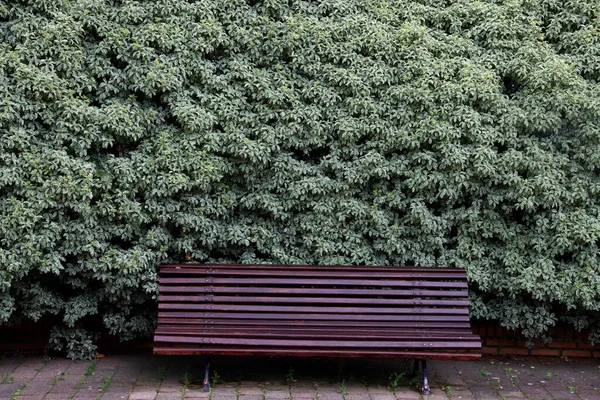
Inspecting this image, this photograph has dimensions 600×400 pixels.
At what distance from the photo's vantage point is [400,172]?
5.46 meters

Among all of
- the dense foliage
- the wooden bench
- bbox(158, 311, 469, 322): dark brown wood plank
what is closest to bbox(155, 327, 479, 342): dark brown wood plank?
the wooden bench

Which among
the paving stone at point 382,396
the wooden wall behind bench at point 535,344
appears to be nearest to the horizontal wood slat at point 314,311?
the paving stone at point 382,396

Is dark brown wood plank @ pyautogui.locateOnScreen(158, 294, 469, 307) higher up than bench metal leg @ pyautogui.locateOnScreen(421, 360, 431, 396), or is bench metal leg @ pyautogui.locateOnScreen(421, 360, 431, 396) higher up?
dark brown wood plank @ pyautogui.locateOnScreen(158, 294, 469, 307)

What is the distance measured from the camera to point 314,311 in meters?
5.04

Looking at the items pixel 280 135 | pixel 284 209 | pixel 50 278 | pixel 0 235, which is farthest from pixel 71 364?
pixel 280 135

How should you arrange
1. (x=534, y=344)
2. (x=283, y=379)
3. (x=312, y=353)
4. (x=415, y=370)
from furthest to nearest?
(x=534, y=344)
(x=415, y=370)
(x=283, y=379)
(x=312, y=353)

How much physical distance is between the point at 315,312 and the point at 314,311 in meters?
0.01

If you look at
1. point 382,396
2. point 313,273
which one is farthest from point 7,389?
point 382,396

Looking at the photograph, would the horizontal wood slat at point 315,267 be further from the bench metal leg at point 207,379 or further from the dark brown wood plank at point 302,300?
the bench metal leg at point 207,379

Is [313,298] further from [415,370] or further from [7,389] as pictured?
[7,389]

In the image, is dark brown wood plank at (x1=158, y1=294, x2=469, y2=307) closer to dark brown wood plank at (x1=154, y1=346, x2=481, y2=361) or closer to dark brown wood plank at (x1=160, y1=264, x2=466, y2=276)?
dark brown wood plank at (x1=160, y1=264, x2=466, y2=276)

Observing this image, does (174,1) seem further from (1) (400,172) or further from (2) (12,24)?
(1) (400,172)

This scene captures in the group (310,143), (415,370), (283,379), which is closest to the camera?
(283,379)

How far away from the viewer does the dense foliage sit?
5223 mm
